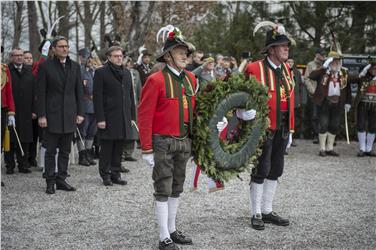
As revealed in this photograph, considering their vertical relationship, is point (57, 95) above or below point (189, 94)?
below

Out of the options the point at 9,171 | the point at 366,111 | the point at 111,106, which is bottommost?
the point at 9,171

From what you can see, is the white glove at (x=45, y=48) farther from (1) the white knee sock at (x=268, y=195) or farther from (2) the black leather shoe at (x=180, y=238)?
(2) the black leather shoe at (x=180, y=238)

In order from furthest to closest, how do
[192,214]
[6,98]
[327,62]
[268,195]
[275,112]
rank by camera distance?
[327,62]
[6,98]
[192,214]
[268,195]
[275,112]

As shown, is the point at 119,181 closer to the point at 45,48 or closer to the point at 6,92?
the point at 6,92

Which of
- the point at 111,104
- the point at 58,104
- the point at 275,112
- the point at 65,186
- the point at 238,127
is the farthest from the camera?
the point at 111,104

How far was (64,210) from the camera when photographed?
6.71m

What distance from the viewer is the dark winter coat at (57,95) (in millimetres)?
7520

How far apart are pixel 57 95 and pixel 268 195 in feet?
11.0

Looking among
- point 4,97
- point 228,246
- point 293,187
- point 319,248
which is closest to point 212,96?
point 228,246

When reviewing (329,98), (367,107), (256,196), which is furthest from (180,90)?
(367,107)

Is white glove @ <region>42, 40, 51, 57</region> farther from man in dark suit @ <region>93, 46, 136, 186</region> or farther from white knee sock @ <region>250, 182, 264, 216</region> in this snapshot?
white knee sock @ <region>250, 182, 264, 216</region>

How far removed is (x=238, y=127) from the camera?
19.4ft

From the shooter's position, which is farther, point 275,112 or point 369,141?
point 369,141

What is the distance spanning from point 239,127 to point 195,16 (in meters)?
19.9
